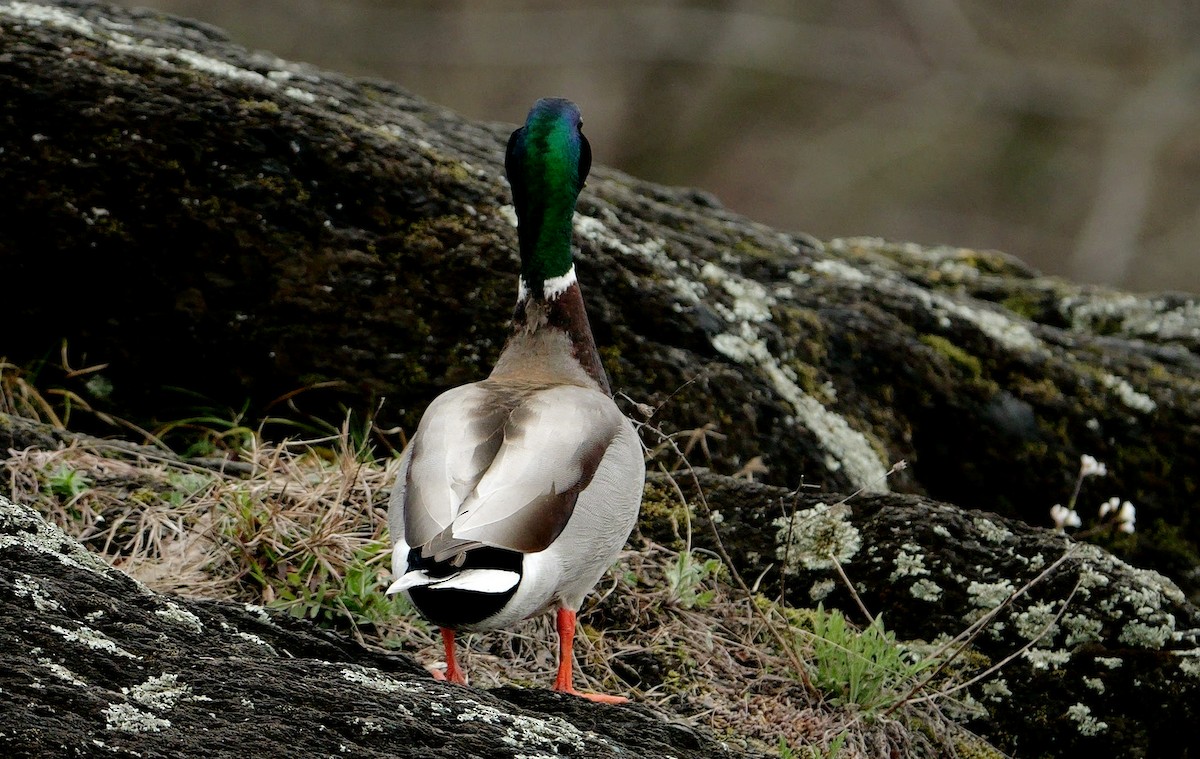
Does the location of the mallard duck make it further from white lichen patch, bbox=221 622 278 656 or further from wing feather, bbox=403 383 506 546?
white lichen patch, bbox=221 622 278 656

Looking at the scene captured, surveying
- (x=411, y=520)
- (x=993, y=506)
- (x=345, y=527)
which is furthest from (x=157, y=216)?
(x=993, y=506)

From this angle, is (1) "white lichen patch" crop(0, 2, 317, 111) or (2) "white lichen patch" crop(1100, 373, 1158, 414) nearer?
(1) "white lichen patch" crop(0, 2, 317, 111)

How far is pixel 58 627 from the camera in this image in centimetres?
228

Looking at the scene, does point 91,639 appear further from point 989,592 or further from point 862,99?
point 862,99

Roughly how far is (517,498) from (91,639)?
93 cm

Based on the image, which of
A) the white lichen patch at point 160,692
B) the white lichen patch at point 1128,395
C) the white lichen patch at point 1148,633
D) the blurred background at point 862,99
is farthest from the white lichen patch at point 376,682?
the blurred background at point 862,99

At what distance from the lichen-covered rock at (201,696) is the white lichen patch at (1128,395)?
330cm

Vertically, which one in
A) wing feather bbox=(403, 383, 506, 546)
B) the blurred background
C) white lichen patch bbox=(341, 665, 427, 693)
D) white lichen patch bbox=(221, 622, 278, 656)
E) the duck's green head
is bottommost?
the blurred background

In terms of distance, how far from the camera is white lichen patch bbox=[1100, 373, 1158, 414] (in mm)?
5434

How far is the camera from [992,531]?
3938 mm

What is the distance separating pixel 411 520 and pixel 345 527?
39.7 inches

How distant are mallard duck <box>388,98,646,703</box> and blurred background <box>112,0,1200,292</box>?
37.2ft

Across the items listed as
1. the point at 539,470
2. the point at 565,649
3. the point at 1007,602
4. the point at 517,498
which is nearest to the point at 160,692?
the point at 517,498

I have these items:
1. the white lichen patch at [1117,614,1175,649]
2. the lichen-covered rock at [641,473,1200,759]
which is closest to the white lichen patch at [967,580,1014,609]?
the lichen-covered rock at [641,473,1200,759]
